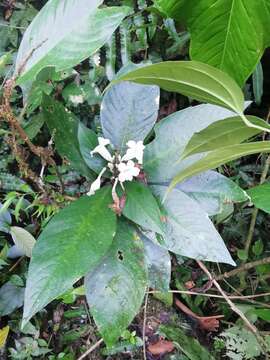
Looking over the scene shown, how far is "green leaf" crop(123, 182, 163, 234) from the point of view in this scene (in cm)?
80

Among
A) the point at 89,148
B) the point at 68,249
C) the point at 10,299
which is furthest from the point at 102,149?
the point at 10,299

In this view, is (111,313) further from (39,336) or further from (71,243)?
(39,336)

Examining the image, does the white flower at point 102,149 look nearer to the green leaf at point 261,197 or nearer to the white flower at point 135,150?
the white flower at point 135,150

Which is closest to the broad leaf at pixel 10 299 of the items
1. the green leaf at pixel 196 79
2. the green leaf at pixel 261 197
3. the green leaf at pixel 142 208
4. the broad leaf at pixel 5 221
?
the broad leaf at pixel 5 221

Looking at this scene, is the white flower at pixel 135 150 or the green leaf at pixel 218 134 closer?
the green leaf at pixel 218 134

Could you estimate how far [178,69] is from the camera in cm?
51

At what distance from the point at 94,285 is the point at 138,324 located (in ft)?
1.19

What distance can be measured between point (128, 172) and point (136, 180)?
50 mm

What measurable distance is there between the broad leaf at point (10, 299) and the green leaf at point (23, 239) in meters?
0.10

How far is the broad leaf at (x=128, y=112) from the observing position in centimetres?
92

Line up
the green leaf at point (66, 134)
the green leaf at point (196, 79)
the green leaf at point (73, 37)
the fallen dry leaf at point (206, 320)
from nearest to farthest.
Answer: the green leaf at point (196, 79) < the green leaf at point (73, 37) < the green leaf at point (66, 134) < the fallen dry leaf at point (206, 320)

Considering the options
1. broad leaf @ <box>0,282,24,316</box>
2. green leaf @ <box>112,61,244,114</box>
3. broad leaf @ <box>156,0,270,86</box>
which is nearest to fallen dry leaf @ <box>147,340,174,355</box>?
broad leaf @ <box>0,282,24,316</box>

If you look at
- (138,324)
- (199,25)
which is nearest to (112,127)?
(199,25)

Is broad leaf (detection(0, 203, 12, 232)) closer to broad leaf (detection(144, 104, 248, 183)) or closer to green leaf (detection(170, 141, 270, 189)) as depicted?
broad leaf (detection(144, 104, 248, 183))
